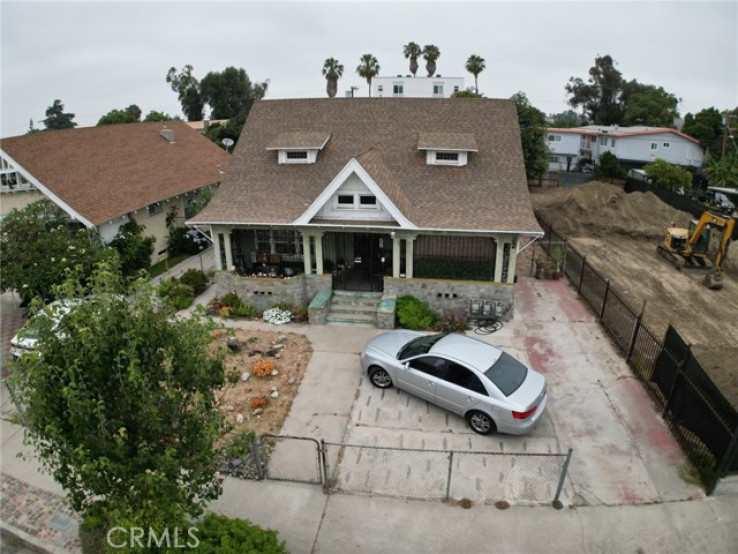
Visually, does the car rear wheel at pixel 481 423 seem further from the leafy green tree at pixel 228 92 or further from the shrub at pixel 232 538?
the leafy green tree at pixel 228 92

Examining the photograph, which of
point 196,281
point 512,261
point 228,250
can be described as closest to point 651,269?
point 512,261

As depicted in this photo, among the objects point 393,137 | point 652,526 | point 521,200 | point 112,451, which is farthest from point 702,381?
point 393,137

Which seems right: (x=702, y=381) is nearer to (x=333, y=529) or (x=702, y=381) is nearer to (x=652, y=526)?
(x=652, y=526)

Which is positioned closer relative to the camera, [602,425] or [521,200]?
[602,425]

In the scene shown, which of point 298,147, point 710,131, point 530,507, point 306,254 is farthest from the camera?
point 710,131

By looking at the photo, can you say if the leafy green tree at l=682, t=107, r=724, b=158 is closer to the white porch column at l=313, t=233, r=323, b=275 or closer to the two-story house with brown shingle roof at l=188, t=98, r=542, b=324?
the two-story house with brown shingle roof at l=188, t=98, r=542, b=324

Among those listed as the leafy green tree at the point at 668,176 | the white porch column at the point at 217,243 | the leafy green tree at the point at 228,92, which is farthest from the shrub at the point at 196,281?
the leafy green tree at the point at 228,92

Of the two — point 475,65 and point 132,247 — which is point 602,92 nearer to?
point 475,65
